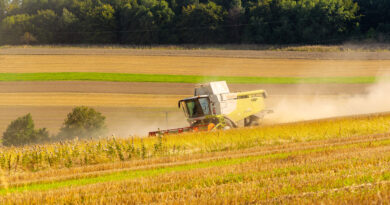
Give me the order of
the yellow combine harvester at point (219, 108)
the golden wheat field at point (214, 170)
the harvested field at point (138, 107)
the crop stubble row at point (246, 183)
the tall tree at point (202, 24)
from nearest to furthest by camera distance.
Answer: the golden wheat field at point (214, 170) < the crop stubble row at point (246, 183) < the yellow combine harvester at point (219, 108) < the harvested field at point (138, 107) < the tall tree at point (202, 24)

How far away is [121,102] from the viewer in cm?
3978

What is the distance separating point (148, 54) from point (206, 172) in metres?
42.6

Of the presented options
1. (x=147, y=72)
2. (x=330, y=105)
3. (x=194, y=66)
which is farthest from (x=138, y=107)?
(x=330, y=105)

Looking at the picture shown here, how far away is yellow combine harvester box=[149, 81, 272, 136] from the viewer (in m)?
26.2

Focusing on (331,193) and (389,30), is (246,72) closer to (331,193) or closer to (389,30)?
(389,30)

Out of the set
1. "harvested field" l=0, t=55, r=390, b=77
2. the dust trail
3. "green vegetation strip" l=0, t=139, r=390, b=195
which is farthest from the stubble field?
"green vegetation strip" l=0, t=139, r=390, b=195

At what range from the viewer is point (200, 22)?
2778 inches

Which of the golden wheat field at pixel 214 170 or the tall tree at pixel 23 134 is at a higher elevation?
the golden wheat field at pixel 214 170

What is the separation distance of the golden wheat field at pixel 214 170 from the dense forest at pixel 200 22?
3976 cm

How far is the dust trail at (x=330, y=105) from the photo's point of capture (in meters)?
32.2

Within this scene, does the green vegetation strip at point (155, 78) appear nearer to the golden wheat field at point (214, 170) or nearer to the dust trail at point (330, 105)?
the dust trail at point (330, 105)

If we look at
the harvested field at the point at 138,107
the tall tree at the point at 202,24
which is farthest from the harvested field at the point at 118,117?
the tall tree at the point at 202,24

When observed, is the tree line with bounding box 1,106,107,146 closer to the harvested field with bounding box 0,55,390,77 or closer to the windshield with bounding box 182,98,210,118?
the windshield with bounding box 182,98,210,118

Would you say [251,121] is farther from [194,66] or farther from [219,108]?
[194,66]
